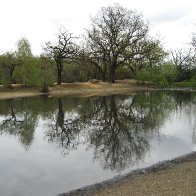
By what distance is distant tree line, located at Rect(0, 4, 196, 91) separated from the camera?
203ft

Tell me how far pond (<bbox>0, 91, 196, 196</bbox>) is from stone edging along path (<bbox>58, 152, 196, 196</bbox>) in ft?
1.64

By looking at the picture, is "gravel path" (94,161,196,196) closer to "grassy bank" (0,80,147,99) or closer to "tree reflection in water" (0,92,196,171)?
"tree reflection in water" (0,92,196,171)

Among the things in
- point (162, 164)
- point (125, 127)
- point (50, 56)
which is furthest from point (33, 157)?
point (50, 56)

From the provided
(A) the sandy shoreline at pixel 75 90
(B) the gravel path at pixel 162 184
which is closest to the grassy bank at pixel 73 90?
(A) the sandy shoreline at pixel 75 90

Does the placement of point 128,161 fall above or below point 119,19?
below

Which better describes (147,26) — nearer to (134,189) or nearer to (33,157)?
(33,157)

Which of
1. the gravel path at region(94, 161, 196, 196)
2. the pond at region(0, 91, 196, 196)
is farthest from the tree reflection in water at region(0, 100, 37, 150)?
the gravel path at region(94, 161, 196, 196)

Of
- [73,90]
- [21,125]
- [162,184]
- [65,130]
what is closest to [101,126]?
[65,130]

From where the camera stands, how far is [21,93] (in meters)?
57.9

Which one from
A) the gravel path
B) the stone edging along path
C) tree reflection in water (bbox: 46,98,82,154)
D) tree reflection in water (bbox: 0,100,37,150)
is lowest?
tree reflection in water (bbox: 0,100,37,150)

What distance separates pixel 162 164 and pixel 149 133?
294 inches

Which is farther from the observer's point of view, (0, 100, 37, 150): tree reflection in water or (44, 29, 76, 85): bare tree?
(44, 29, 76, 85): bare tree

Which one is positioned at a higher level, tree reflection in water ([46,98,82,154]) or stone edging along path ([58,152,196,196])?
stone edging along path ([58,152,196,196])

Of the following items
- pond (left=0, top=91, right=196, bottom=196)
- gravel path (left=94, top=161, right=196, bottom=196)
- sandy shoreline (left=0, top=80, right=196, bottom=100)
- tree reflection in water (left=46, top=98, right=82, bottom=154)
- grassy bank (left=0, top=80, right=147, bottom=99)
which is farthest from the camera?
grassy bank (left=0, top=80, right=147, bottom=99)
